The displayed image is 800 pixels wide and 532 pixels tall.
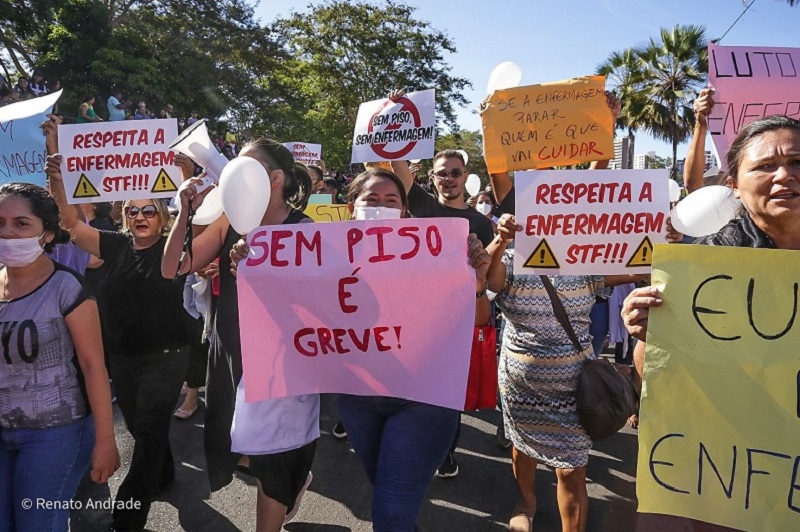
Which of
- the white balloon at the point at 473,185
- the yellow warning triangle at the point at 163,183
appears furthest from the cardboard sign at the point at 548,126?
the white balloon at the point at 473,185

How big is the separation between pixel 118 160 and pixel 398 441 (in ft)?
8.61

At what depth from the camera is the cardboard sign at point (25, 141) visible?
3.48 metres

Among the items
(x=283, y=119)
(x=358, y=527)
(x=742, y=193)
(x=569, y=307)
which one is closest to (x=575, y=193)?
(x=569, y=307)

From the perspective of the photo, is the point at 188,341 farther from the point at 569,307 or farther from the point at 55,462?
the point at 569,307

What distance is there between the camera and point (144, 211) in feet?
10.6

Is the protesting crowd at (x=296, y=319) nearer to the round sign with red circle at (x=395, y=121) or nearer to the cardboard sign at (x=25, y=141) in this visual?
the cardboard sign at (x=25, y=141)

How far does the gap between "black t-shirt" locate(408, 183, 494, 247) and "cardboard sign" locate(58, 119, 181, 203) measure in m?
1.60

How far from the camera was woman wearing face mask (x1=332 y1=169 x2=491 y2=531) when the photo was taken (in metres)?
2.07

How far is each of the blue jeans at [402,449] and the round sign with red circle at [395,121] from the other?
2.51 m

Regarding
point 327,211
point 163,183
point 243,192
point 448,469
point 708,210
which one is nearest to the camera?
point 708,210

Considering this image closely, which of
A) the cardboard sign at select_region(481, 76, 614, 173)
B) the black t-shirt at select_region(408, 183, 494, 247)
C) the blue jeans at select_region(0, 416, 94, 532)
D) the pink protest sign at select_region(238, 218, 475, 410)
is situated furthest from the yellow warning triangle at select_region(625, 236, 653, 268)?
the blue jeans at select_region(0, 416, 94, 532)

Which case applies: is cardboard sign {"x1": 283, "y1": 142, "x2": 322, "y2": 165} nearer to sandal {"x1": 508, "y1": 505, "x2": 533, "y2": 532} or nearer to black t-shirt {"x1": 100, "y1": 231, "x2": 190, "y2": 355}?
black t-shirt {"x1": 100, "y1": 231, "x2": 190, "y2": 355}

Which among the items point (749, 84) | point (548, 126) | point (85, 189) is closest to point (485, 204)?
point (548, 126)

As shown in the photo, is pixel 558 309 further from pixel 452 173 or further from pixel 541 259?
pixel 452 173
